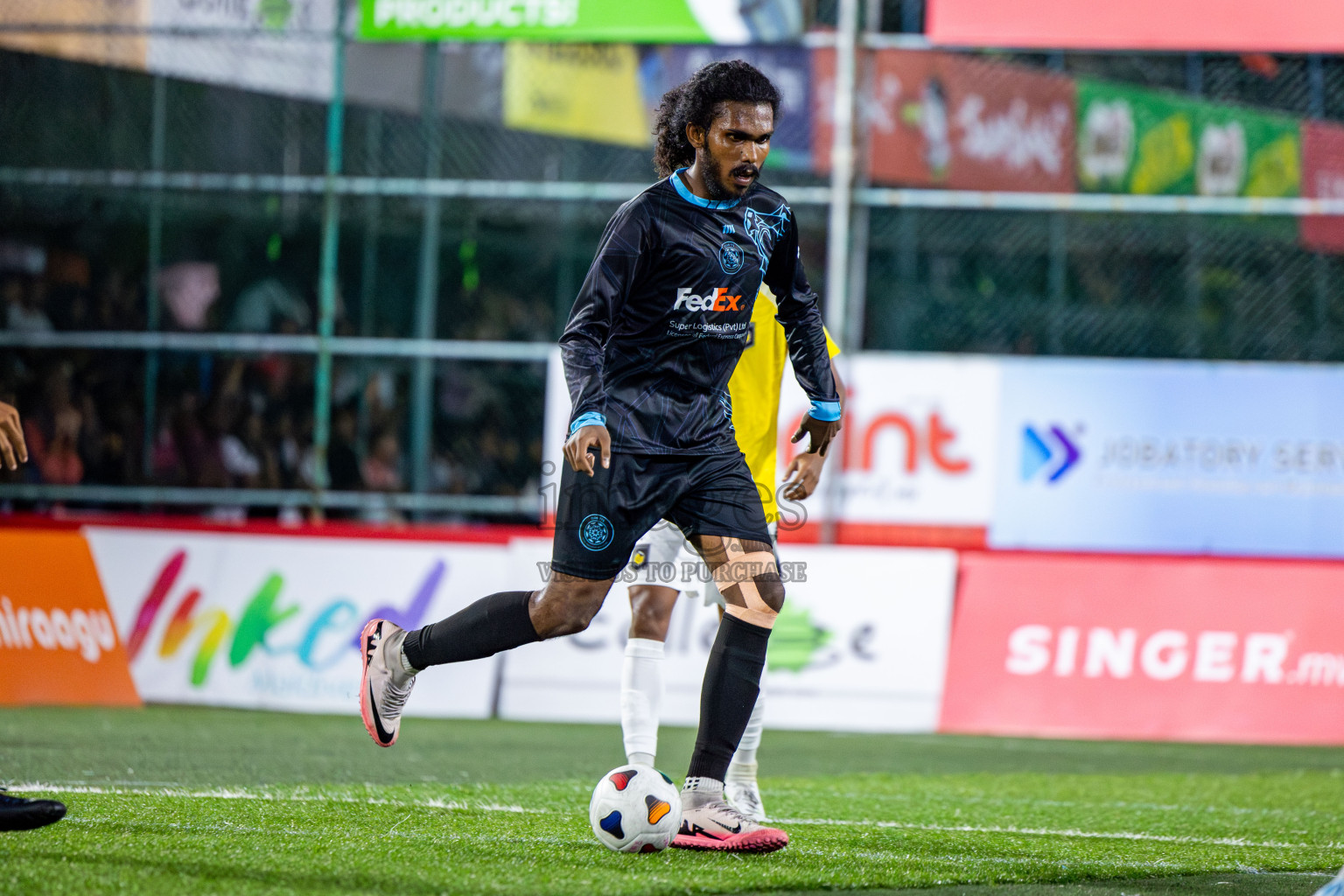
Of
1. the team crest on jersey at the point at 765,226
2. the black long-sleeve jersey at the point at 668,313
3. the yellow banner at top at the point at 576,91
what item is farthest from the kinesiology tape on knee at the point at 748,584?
the yellow banner at top at the point at 576,91

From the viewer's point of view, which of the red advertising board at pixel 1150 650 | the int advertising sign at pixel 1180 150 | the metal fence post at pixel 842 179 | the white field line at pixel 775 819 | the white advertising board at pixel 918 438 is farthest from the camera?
the int advertising sign at pixel 1180 150

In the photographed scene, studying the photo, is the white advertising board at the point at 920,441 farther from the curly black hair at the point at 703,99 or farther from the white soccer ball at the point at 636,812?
the white soccer ball at the point at 636,812

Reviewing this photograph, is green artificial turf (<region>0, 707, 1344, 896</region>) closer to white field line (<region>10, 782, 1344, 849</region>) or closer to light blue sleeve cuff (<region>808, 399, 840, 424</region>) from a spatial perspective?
white field line (<region>10, 782, 1344, 849</region>)

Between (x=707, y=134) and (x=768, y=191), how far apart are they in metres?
0.32

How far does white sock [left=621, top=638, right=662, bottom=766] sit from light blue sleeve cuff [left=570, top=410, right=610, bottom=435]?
3.67ft

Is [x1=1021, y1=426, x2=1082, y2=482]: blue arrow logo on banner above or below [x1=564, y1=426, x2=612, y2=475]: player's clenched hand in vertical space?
below

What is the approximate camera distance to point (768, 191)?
502 centimetres

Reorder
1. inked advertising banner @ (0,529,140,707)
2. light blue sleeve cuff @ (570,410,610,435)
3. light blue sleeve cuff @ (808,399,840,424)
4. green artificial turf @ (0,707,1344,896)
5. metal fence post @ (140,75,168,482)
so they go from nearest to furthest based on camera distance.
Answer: green artificial turf @ (0,707,1344,896)
light blue sleeve cuff @ (570,410,610,435)
light blue sleeve cuff @ (808,399,840,424)
inked advertising banner @ (0,529,140,707)
metal fence post @ (140,75,168,482)

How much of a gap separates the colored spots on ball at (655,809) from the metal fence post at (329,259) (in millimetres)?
8792

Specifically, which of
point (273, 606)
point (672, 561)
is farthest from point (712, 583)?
point (273, 606)

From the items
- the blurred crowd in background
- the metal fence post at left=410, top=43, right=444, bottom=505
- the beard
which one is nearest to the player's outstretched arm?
the beard

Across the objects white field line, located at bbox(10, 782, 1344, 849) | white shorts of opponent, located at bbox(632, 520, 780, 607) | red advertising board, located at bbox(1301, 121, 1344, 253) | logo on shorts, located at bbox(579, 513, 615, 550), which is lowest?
white field line, located at bbox(10, 782, 1344, 849)

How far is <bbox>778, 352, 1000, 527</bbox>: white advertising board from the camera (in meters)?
12.5

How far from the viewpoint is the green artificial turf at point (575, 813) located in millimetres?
4246
